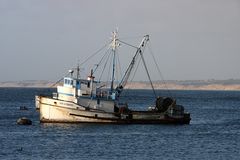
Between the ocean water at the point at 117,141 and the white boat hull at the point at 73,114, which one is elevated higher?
the white boat hull at the point at 73,114

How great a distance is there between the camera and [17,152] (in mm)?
58656

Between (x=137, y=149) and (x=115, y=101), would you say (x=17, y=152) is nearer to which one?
(x=137, y=149)

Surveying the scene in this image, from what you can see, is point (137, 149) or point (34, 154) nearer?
point (34, 154)

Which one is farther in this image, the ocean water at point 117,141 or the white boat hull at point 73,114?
the white boat hull at point 73,114

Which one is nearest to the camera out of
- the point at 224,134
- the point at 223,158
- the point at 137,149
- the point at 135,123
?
the point at 223,158

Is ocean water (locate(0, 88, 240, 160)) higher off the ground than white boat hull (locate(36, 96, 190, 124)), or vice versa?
white boat hull (locate(36, 96, 190, 124))

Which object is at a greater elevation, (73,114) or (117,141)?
(73,114)

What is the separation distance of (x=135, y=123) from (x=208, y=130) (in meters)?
8.50

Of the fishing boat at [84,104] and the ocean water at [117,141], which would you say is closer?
the ocean water at [117,141]

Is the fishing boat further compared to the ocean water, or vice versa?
the fishing boat

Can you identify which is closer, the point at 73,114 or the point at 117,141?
the point at 117,141

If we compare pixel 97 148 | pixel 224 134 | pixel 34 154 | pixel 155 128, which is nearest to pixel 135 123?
pixel 155 128

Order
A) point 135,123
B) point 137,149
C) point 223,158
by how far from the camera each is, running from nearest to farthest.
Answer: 1. point 223,158
2. point 137,149
3. point 135,123

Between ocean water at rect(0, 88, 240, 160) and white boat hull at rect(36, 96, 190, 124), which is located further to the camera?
white boat hull at rect(36, 96, 190, 124)
